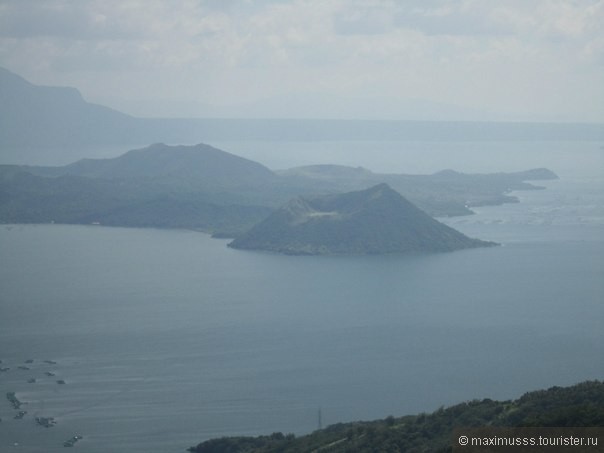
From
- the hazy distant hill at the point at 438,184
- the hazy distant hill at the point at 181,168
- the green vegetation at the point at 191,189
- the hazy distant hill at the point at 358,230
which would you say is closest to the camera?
the hazy distant hill at the point at 358,230

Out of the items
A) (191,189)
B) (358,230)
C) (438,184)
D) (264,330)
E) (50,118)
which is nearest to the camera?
(264,330)

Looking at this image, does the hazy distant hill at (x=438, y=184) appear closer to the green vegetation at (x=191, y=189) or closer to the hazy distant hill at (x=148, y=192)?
the green vegetation at (x=191, y=189)

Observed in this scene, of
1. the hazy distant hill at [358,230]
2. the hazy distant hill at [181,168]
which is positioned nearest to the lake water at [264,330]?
the hazy distant hill at [358,230]

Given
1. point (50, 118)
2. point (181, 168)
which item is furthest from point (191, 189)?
point (50, 118)

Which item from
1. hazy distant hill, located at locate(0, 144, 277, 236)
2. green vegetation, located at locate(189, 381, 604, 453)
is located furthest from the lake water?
green vegetation, located at locate(189, 381, 604, 453)

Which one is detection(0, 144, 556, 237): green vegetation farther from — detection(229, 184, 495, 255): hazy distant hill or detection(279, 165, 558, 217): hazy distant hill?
detection(229, 184, 495, 255): hazy distant hill

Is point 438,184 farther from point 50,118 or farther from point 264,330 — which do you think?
point 50,118
